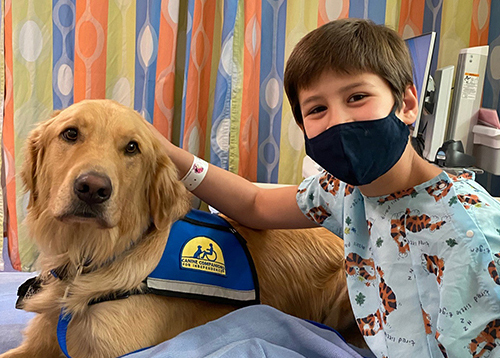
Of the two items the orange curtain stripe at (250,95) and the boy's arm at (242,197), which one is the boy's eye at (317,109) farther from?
the orange curtain stripe at (250,95)

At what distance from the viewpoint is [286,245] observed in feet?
5.09

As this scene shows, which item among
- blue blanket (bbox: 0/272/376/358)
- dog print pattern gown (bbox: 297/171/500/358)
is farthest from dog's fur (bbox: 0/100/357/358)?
→ dog print pattern gown (bbox: 297/171/500/358)

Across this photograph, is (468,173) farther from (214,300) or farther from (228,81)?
(228,81)

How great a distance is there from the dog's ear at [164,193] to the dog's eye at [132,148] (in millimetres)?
82

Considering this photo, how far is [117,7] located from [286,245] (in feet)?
6.15

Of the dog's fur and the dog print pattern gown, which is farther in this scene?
the dog's fur

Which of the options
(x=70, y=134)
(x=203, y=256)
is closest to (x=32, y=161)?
(x=70, y=134)

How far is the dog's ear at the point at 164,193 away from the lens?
132 centimetres

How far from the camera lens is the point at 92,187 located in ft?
3.55

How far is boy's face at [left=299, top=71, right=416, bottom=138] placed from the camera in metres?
1.02

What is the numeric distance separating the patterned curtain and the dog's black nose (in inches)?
64.9

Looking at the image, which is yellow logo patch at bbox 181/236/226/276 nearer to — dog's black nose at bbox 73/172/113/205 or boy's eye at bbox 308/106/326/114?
dog's black nose at bbox 73/172/113/205

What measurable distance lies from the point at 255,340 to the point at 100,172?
0.56 m

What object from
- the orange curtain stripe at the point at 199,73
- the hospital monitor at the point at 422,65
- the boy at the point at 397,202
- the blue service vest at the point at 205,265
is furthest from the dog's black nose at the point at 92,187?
the orange curtain stripe at the point at 199,73
